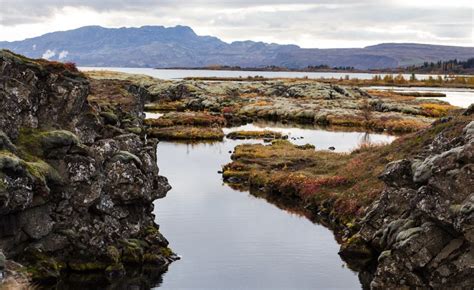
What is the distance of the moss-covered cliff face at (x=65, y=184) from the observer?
130ft

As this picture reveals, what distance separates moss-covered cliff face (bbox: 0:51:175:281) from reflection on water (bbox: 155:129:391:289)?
3333 millimetres

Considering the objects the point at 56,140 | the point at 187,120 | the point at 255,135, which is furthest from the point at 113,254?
the point at 187,120

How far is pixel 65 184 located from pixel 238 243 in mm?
15344

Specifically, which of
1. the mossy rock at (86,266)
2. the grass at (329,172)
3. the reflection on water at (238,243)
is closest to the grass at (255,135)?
the grass at (329,172)

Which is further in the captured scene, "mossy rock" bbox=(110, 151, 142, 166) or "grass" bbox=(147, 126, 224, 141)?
"grass" bbox=(147, 126, 224, 141)

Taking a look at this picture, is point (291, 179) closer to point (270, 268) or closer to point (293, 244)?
point (293, 244)

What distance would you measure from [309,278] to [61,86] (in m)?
24.9

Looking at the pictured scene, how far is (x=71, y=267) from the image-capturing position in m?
42.7

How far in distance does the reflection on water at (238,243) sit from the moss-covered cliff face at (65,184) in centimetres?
333

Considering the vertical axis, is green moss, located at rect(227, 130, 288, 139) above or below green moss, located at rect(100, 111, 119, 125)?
below

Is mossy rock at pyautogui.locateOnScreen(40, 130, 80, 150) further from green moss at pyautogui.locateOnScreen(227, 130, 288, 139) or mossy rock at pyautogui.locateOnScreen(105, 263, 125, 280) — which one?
green moss at pyautogui.locateOnScreen(227, 130, 288, 139)

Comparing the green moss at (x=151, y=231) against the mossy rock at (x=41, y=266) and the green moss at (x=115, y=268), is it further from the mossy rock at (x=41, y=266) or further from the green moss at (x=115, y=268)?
the mossy rock at (x=41, y=266)

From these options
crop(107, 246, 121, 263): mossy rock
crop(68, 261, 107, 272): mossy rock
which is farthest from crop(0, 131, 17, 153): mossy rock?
crop(107, 246, 121, 263): mossy rock

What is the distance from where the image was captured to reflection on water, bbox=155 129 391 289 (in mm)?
42750
